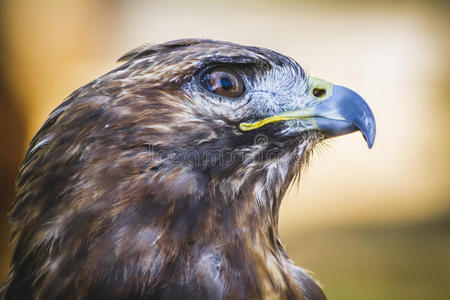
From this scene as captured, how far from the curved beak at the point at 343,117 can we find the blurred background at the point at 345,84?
3424mm

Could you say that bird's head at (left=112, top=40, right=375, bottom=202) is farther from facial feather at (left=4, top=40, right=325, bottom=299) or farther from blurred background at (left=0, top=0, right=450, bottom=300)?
blurred background at (left=0, top=0, right=450, bottom=300)

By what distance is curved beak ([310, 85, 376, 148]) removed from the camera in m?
1.62

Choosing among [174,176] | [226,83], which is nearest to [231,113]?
[226,83]

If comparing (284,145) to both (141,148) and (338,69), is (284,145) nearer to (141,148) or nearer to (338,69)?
(141,148)

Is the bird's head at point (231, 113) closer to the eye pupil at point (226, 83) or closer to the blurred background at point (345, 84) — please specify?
the eye pupil at point (226, 83)

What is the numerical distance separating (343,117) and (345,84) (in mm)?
4219

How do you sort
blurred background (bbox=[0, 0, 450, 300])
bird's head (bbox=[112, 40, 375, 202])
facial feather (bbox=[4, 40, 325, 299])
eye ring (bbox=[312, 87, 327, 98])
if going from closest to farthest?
1. facial feather (bbox=[4, 40, 325, 299])
2. bird's head (bbox=[112, 40, 375, 202])
3. eye ring (bbox=[312, 87, 327, 98])
4. blurred background (bbox=[0, 0, 450, 300])

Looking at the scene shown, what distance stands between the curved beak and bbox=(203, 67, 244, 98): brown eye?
9.6 inches

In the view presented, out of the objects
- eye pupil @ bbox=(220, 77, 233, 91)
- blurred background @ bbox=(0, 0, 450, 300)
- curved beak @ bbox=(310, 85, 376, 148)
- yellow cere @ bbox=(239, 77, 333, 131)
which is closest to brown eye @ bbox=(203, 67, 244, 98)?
eye pupil @ bbox=(220, 77, 233, 91)

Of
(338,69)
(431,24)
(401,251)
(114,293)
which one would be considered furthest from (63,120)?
(431,24)

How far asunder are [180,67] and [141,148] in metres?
0.27

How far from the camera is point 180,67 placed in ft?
5.19

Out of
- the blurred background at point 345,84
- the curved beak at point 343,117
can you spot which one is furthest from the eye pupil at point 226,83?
the blurred background at point 345,84

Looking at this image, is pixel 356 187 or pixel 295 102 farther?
pixel 356 187
